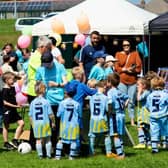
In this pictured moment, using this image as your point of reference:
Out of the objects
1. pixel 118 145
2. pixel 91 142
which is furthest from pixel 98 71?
pixel 118 145

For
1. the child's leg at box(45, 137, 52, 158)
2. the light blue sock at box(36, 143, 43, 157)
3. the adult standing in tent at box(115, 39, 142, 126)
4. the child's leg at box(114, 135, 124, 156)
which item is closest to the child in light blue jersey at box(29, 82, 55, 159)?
the child's leg at box(45, 137, 52, 158)

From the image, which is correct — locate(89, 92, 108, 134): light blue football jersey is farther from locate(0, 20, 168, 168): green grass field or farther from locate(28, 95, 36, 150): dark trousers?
locate(28, 95, 36, 150): dark trousers

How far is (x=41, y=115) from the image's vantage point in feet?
32.3

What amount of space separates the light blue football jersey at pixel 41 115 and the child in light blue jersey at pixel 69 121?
194 millimetres

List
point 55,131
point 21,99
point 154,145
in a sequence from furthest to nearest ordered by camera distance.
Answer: point 21,99 → point 154,145 → point 55,131

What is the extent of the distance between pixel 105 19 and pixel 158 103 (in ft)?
34.9

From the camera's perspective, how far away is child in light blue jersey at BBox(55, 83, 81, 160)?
9750mm

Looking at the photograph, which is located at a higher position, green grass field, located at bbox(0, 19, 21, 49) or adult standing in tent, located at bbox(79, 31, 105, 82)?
adult standing in tent, located at bbox(79, 31, 105, 82)

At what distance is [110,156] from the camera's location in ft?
33.3

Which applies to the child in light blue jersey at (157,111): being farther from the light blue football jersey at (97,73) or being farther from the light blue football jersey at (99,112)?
the light blue football jersey at (97,73)

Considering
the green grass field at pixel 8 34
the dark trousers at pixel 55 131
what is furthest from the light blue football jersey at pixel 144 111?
the green grass field at pixel 8 34

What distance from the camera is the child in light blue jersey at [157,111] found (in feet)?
34.2

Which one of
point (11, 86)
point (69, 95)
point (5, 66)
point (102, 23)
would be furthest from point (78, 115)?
point (102, 23)

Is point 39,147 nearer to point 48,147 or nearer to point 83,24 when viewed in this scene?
point 48,147
